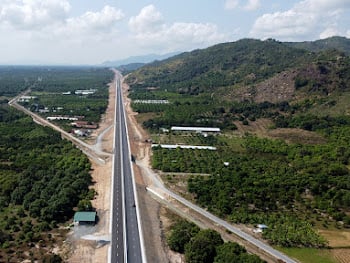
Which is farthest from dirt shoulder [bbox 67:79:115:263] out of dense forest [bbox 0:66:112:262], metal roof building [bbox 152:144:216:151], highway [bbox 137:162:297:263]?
metal roof building [bbox 152:144:216:151]

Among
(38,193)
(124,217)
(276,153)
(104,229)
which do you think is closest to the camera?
(104,229)

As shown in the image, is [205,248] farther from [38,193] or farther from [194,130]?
[194,130]

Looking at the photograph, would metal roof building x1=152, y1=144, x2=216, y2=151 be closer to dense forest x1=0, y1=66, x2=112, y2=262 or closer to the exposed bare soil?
dense forest x1=0, y1=66, x2=112, y2=262

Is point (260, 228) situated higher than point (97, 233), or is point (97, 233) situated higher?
point (97, 233)

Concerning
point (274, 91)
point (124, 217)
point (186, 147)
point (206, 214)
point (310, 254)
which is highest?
point (274, 91)

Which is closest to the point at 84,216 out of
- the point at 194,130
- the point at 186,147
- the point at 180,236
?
the point at 180,236

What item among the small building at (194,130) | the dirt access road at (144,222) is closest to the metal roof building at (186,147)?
the dirt access road at (144,222)

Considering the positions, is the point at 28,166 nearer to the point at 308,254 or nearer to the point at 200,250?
the point at 200,250

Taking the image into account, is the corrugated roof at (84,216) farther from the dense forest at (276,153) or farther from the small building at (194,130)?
the small building at (194,130)

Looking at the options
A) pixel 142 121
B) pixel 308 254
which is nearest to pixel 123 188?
pixel 308 254
